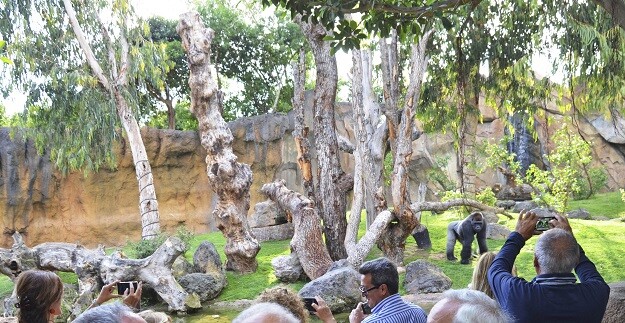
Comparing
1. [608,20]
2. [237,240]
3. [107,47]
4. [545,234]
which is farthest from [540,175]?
[545,234]

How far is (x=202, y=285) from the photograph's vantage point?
1194 cm

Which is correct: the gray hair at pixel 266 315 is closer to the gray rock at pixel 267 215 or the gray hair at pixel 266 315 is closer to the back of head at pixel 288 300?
the back of head at pixel 288 300

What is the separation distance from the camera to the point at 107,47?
17359 millimetres

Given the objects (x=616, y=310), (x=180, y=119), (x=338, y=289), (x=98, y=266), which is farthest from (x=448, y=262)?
(x=180, y=119)

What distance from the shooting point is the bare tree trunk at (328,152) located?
13.4 m

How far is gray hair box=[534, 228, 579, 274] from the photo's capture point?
3.25 metres

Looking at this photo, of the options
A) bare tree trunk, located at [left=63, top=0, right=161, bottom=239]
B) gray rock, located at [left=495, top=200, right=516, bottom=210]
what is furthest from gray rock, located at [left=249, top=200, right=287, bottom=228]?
gray rock, located at [left=495, top=200, right=516, bottom=210]

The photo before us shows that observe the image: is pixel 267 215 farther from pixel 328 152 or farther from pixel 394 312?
pixel 394 312

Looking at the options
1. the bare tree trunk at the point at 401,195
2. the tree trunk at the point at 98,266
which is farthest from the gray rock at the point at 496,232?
the tree trunk at the point at 98,266

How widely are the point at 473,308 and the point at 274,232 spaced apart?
14.5 meters

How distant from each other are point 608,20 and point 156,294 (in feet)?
25.0

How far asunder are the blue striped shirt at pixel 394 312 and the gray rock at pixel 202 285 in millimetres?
8527

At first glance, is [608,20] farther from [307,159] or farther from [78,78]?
[78,78]

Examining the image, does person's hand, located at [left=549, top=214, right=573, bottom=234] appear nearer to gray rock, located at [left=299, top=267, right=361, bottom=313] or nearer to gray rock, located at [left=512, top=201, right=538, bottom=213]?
gray rock, located at [left=299, top=267, right=361, bottom=313]
